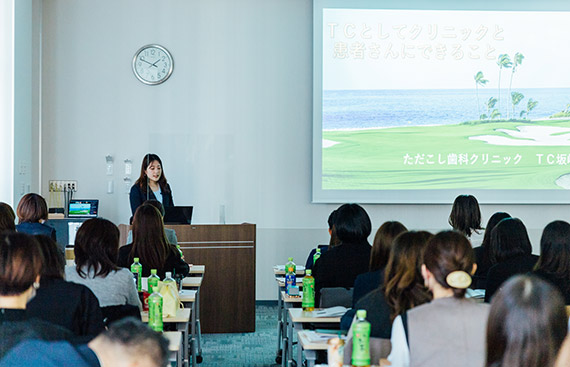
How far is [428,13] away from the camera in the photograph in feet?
27.6

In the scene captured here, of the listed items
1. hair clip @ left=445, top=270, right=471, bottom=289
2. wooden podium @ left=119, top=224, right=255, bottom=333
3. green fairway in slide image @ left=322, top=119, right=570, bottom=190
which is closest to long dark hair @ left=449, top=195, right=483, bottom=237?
wooden podium @ left=119, top=224, right=255, bottom=333

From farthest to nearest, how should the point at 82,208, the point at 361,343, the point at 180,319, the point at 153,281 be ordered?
the point at 82,208 < the point at 153,281 < the point at 180,319 < the point at 361,343

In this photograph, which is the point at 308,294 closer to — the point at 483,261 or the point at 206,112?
the point at 483,261

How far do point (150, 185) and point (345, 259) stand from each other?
11.3 feet

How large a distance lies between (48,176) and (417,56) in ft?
15.3

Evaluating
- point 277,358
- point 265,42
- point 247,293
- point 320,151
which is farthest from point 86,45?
point 277,358

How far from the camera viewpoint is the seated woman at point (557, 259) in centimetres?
403

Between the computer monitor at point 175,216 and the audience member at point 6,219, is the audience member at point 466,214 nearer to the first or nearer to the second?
the computer monitor at point 175,216

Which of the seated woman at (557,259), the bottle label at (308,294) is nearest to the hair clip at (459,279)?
the seated woman at (557,259)

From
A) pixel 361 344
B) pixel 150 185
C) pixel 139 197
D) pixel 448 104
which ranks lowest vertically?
pixel 361 344

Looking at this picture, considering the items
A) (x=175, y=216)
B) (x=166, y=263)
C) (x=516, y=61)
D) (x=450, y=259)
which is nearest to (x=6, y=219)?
(x=166, y=263)

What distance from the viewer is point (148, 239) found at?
4.96 m

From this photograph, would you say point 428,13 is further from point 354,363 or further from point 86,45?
point 354,363

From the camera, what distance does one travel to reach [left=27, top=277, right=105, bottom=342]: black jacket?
9.50 ft
